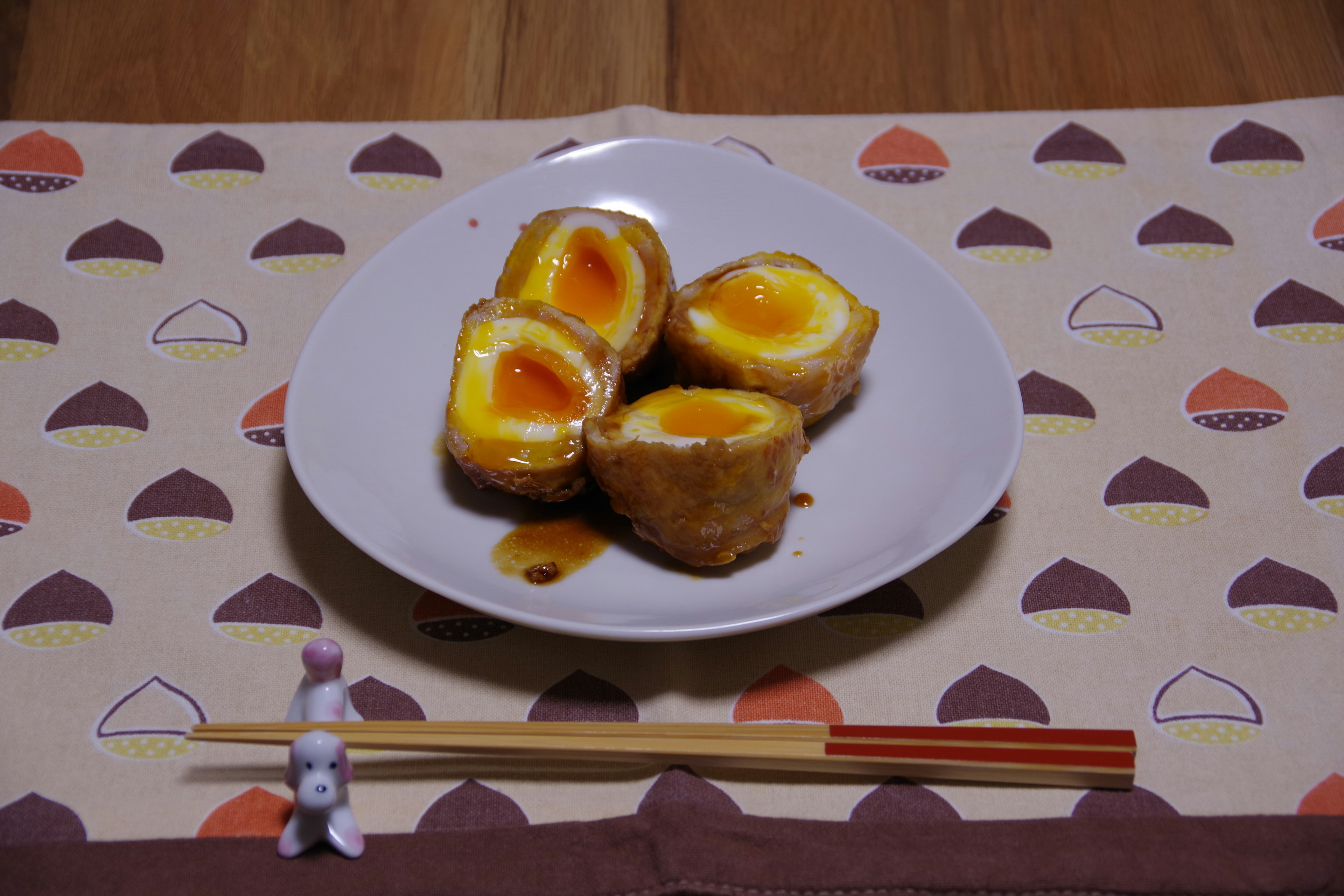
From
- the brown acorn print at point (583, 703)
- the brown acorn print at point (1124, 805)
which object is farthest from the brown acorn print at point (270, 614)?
the brown acorn print at point (1124, 805)

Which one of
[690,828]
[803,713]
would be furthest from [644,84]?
[690,828]

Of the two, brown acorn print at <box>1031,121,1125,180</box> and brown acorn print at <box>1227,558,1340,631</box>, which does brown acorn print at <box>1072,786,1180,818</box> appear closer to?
brown acorn print at <box>1227,558,1340,631</box>

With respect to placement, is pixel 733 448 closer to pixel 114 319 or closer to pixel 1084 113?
pixel 114 319

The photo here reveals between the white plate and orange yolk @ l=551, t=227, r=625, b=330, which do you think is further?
orange yolk @ l=551, t=227, r=625, b=330

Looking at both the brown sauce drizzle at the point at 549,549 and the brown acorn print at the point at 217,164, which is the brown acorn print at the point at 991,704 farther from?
the brown acorn print at the point at 217,164

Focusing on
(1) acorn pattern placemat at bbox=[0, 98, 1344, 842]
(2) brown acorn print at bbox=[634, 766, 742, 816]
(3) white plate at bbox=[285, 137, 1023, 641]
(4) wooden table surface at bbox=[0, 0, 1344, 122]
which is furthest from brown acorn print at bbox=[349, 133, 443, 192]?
(2) brown acorn print at bbox=[634, 766, 742, 816]
